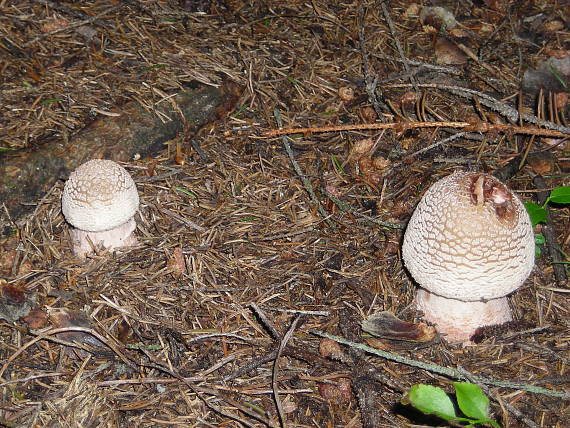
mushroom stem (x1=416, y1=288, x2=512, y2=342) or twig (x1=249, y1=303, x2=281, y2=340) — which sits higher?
twig (x1=249, y1=303, x2=281, y2=340)

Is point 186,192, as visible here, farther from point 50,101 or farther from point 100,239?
point 50,101

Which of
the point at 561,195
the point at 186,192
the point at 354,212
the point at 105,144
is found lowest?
the point at 354,212

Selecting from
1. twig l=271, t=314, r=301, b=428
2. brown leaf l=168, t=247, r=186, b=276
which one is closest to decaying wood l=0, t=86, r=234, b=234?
brown leaf l=168, t=247, r=186, b=276

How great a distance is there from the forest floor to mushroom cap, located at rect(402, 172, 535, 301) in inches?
17.7

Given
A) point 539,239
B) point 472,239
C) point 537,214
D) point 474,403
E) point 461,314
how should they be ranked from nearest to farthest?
point 474,403
point 472,239
point 461,314
point 537,214
point 539,239

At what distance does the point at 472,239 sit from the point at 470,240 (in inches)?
0.4

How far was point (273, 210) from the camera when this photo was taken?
145 inches

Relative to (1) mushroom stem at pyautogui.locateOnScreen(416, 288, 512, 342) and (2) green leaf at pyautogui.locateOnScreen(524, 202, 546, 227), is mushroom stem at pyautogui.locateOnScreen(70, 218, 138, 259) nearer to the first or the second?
(1) mushroom stem at pyautogui.locateOnScreen(416, 288, 512, 342)

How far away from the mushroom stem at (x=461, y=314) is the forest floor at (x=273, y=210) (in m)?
0.07

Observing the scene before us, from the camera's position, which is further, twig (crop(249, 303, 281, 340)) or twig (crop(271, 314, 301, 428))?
twig (crop(249, 303, 281, 340))

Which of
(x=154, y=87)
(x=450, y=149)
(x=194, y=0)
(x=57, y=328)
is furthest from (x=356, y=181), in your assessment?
(x=194, y=0)

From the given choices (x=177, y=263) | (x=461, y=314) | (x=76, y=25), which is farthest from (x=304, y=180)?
(x=76, y=25)

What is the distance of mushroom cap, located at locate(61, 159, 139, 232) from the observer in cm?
318

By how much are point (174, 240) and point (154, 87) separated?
4.55ft
